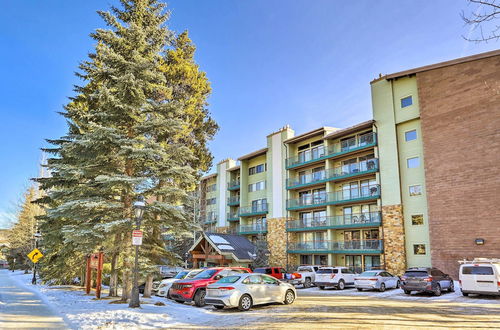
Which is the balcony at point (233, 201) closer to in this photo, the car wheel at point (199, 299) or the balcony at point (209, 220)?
the balcony at point (209, 220)

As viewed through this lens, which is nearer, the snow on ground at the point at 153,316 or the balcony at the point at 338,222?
the snow on ground at the point at 153,316

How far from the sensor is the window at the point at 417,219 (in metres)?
26.7

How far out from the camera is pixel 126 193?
15914 millimetres

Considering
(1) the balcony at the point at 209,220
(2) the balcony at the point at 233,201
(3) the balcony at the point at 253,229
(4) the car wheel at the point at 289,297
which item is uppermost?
(2) the balcony at the point at 233,201

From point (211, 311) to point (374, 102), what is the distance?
76.6ft

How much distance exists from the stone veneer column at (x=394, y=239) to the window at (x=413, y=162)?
3.16 metres

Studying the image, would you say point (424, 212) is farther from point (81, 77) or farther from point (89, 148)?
point (81, 77)

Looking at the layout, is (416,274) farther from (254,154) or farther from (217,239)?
(254,154)

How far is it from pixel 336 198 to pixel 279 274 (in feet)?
35.1

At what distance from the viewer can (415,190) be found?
2744 centimetres

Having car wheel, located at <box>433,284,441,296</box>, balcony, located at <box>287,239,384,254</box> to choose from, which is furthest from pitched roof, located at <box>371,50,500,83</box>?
car wheel, located at <box>433,284,441,296</box>

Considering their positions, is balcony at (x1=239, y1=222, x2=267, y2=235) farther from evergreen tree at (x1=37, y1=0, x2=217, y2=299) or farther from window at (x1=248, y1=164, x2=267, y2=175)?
evergreen tree at (x1=37, y1=0, x2=217, y2=299)

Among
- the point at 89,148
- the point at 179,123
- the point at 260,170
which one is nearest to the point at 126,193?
the point at 89,148

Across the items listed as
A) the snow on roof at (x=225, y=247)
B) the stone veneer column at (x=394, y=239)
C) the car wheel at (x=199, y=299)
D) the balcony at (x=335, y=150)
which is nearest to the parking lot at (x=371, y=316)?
the car wheel at (x=199, y=299)
